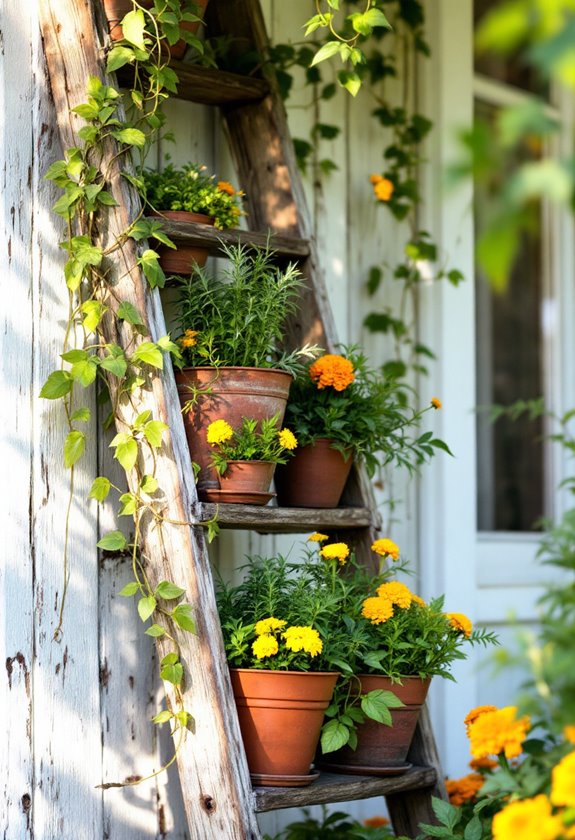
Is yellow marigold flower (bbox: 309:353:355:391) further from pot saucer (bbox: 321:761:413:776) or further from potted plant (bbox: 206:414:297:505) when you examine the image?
pot saucer (bbox: 321:761:413:776)

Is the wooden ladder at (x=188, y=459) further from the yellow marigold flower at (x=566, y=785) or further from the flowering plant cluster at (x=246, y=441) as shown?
the yellow marigold flower at (x=566, y=785)

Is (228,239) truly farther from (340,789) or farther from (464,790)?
(464,790)

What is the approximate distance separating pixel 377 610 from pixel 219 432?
0.39 m

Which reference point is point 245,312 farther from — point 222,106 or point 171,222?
point 222,106

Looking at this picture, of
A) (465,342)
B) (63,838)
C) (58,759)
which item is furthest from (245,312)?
(465,342)

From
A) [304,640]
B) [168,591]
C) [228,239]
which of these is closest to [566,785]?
[304,640]

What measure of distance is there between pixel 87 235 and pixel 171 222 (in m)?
0.14

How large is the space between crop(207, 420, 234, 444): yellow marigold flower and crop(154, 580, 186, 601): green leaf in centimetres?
24

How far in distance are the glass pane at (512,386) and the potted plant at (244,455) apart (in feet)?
5.41

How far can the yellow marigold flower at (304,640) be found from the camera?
171 cm

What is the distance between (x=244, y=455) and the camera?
5.94 ft

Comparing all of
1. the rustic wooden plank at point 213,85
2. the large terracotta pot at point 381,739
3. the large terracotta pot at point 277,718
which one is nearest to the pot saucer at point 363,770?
the large terracotta pot at point 381,739

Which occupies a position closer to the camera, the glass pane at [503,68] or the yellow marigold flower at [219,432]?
the yellow marigold flower at [219,432]

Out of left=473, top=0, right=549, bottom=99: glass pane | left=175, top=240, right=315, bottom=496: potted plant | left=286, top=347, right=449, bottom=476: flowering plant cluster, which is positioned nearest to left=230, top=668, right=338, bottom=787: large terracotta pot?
left=175, top=240, right=315, bottom=496: potted plant
